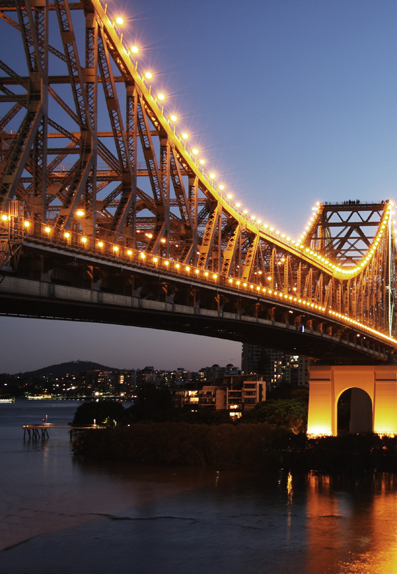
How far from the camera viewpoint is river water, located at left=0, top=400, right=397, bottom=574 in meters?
28.6

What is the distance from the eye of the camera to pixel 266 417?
7006 centimetres

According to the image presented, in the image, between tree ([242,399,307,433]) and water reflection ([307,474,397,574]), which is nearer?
water reflection ([307,474,397,574])

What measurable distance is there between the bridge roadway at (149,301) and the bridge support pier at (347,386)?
18.1 ft

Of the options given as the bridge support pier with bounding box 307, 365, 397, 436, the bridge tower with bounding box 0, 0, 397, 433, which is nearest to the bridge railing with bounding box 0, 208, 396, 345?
the bridge tower with bounding box 0, 0, 397, 433

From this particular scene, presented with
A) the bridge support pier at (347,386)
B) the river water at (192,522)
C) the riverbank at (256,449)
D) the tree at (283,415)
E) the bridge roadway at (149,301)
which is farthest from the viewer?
the tree at (283,415)

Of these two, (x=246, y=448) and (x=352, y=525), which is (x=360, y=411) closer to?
(x=246, y=448)

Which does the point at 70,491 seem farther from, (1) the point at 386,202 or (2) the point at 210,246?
(1) the point at 386,202

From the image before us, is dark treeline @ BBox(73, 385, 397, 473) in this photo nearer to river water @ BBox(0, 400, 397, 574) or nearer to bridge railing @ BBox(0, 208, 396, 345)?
river water @ BBox(0, 400, 397, 574)

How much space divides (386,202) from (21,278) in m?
77.4

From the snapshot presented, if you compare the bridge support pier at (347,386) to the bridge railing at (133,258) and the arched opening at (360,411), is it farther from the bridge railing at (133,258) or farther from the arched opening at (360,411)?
the bridge railing at (133,258)

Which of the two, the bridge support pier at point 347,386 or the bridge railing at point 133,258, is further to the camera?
the bridge support pier at point 347,386

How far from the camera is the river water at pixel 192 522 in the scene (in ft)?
93.9

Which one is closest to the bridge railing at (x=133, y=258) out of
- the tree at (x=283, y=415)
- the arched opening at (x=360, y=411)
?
the tree at (x=283, y=415)

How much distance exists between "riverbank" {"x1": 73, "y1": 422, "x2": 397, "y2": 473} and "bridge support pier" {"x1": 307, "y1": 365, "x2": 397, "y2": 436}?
6.07 metres
